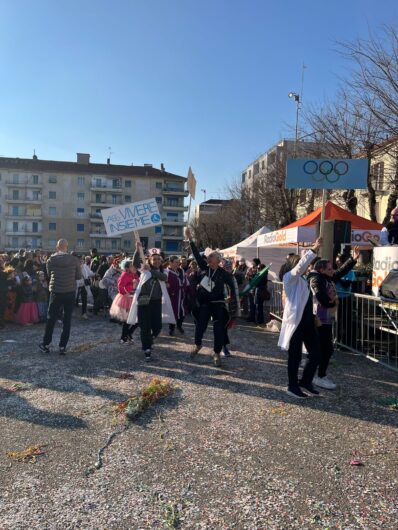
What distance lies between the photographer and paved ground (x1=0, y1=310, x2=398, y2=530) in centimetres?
306

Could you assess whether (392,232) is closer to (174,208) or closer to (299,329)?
(299,329)

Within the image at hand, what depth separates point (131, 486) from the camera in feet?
11.2

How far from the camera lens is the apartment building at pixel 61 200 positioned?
84688mm

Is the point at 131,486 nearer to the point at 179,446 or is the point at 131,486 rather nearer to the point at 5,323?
the point at 179,446

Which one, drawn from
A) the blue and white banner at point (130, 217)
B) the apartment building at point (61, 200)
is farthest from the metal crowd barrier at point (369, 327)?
the apartment building at point (61, 200)

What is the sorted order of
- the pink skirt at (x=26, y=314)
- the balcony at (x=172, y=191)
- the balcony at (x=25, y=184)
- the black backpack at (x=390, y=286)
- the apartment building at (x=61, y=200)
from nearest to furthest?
the black backpack at (x=390, y=286) → the pink skirt at (x=26, y=314) → the balcony at (x=25, y=184) → the apartment building at (x=61, y=200) → the balcony at (x=172, y=191)

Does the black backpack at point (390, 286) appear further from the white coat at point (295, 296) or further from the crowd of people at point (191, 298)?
the white coat at point (295, 296)

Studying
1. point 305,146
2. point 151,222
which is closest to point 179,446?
point 151,222

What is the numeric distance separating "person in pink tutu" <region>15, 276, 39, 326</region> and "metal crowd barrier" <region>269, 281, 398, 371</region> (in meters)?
7.49

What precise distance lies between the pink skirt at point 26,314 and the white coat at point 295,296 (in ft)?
25.6

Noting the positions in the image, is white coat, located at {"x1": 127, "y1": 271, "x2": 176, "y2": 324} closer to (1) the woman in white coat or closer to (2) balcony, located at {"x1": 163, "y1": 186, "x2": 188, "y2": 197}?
(1) the woman in white coat

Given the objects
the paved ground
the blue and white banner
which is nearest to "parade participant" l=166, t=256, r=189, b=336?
the blue and white banner

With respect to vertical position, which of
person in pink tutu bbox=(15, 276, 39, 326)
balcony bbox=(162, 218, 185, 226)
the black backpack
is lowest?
person in pink tutu bbox=(15, 276, 39, 326)

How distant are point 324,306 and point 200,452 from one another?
8.78 feet
